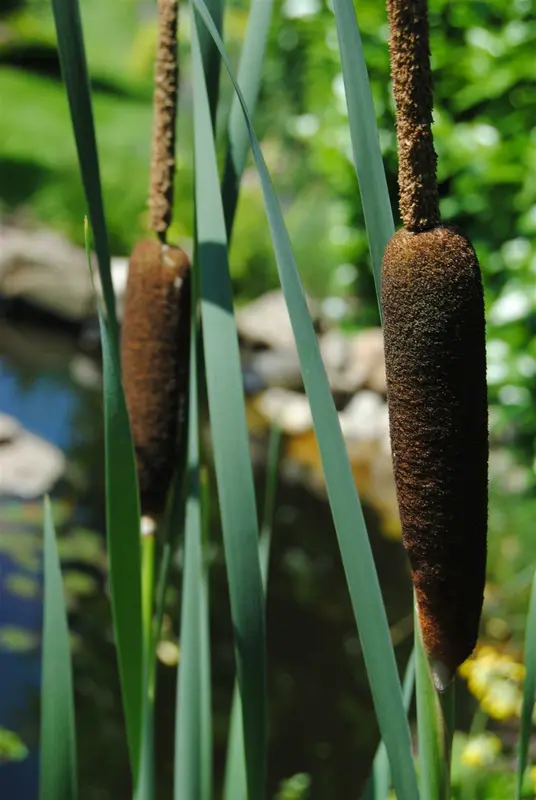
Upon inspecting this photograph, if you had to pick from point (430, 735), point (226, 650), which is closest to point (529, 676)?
point (430, 735)

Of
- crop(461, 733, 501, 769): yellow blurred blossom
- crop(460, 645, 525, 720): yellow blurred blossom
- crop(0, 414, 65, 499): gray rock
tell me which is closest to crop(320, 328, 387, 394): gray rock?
crop(0, 414, 65, 499): gray rock

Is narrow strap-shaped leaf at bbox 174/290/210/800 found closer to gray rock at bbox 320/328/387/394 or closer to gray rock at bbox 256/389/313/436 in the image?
gray rock at bbox 256/389/313/436

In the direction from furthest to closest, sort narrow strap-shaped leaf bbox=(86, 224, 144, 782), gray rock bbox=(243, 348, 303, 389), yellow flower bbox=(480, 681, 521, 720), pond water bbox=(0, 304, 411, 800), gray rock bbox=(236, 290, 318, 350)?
gray rock bbox=(236, 290, 318, 350) < gray rock bbox=(243, 348, 303, 389) < pond water bbox=(0, 304, 411, 800) < yellow flower bbox=(480, 681, 521, 720) < narrow strap-shaped leaf bbox=(86, 224, 144, 782)

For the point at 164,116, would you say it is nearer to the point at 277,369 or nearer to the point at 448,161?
the point at 448,161

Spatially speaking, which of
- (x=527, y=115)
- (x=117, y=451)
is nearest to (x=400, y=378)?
(x=117, y=451)

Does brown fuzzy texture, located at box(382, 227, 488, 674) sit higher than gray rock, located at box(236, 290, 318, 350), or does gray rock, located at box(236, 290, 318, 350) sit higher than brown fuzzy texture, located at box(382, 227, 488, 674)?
gray rock, located at box(236, 290, 318, 350)

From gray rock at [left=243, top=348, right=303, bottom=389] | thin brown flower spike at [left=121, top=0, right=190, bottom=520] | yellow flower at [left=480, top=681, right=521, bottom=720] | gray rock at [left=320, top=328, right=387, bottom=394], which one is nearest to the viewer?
thin brown flower spike at [left=121, top=0, right=190, bottom=520]
